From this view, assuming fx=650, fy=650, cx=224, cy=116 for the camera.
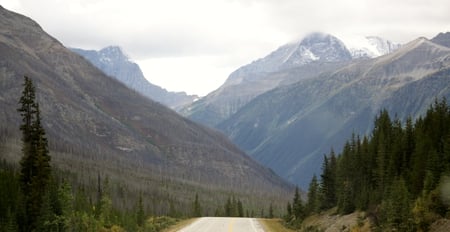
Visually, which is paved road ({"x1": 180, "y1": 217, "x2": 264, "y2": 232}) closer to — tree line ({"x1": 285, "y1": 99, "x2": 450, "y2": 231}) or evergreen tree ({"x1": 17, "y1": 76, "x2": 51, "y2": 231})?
tree line ({"x1": 285, "y1": 99, "x2": 450, "y2": 231})

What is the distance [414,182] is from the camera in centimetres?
5028

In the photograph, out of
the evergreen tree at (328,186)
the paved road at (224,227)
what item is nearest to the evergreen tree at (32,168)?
the paved road at (224,227)

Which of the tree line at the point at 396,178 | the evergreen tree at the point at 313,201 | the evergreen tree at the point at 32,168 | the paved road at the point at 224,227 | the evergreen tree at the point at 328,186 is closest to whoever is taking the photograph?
the tree line at the point at 396,178

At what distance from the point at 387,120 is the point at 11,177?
4599cm

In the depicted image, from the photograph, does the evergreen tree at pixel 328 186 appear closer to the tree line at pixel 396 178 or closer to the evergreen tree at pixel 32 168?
the tree line at pixel 396 178

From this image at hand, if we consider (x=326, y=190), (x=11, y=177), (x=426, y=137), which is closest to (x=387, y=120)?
(x=326, y=190)

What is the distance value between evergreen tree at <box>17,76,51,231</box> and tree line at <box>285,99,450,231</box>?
83.0 ft

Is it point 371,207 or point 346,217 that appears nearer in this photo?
point 371,207

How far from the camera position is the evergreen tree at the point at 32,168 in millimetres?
50094

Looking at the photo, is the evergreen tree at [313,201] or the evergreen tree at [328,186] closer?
the evergreen tree at [328,186]

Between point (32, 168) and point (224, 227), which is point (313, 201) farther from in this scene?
point (32, 168)

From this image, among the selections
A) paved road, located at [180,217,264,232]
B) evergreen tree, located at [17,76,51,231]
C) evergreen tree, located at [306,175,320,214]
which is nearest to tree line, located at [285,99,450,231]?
evergreen tree, located at [306,175,320,214]

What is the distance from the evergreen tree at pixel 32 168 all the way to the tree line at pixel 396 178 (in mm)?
25307

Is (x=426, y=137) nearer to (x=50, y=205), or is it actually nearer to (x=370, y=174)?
(x=370, y=174)
